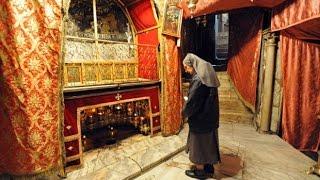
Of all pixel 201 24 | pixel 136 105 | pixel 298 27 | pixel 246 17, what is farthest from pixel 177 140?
pixel 201 24

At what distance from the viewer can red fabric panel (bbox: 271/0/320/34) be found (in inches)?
142

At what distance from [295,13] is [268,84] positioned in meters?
2.03

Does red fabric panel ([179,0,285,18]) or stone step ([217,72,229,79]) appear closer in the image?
red fabric panel ([179,0,285,18])

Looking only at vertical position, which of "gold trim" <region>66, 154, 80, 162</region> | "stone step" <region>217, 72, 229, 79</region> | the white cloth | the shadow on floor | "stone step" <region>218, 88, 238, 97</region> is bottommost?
the shadow on floor

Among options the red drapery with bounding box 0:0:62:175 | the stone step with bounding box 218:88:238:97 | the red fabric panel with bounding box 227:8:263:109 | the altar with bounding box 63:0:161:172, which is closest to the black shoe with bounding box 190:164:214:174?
the altar with bounding box 63:0:161:172

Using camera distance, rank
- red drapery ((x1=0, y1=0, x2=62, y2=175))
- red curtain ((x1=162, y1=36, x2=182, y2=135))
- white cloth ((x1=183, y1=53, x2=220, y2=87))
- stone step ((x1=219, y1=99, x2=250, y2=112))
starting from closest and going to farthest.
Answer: red drapery ((x1=0, y1=0, x2=62, y2=175))
white cloth ((x1=183, y1=53, x2=220, y2=87))
red curtain ((x1=162, y1=36, x2=182, y2=135))
stone step ((x1=219, y1=99, x2=250, y2=112))

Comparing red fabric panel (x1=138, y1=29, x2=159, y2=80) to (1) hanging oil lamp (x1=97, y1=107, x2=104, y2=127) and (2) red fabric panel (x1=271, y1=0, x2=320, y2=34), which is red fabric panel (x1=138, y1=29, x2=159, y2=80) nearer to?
(1) hanging oil lamp (x1=97, y1=107, x2=104, y2=127)

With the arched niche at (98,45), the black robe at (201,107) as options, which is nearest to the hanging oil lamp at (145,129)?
the arched niche at (98,45)

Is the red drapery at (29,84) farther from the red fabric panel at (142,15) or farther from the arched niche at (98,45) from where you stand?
the red fabric panel at (142,15)

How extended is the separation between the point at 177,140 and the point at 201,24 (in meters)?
5.82

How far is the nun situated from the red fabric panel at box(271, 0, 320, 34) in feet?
6.46

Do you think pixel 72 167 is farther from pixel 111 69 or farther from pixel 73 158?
pixel 111 69

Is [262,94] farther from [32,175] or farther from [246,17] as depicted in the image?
[32,175]

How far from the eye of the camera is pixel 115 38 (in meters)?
6.10
